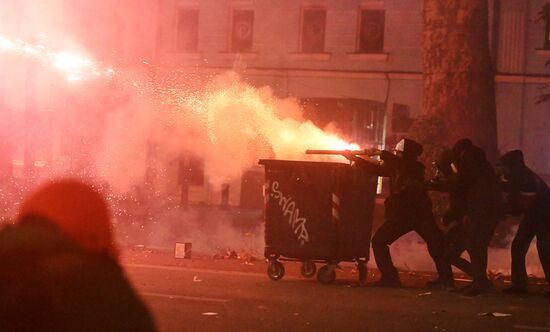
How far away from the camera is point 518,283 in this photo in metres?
10.5

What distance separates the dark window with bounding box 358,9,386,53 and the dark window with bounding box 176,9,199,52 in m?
5.43

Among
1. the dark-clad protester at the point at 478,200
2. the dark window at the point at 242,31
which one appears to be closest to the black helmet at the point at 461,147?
the dark-clad protester at the point at 478,200

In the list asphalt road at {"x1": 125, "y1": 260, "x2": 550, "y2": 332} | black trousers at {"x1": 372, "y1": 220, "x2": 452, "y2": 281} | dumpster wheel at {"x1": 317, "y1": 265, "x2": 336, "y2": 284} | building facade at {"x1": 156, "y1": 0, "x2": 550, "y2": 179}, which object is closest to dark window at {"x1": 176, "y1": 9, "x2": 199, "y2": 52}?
building facade at {"x1": 156, "y1": 0, "x2": 550, "y2": 179}

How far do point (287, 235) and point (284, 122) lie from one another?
3.07 meters

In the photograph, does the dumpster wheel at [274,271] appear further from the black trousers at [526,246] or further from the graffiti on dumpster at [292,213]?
the black trousers at [526,246]

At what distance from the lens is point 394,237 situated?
1073 cm

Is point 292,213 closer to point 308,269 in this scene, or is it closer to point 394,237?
point 308,269

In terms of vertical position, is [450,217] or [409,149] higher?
[409,149]

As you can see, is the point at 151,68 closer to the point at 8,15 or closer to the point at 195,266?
the point at 8,15

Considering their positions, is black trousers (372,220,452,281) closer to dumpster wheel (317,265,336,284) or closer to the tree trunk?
dumpster wheel (317,265,336,284)

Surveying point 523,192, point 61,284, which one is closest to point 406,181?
point 523,192

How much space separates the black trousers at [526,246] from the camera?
34.6 ft

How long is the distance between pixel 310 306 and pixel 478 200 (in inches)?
99.5

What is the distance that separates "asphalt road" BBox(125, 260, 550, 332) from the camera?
8.01 m
